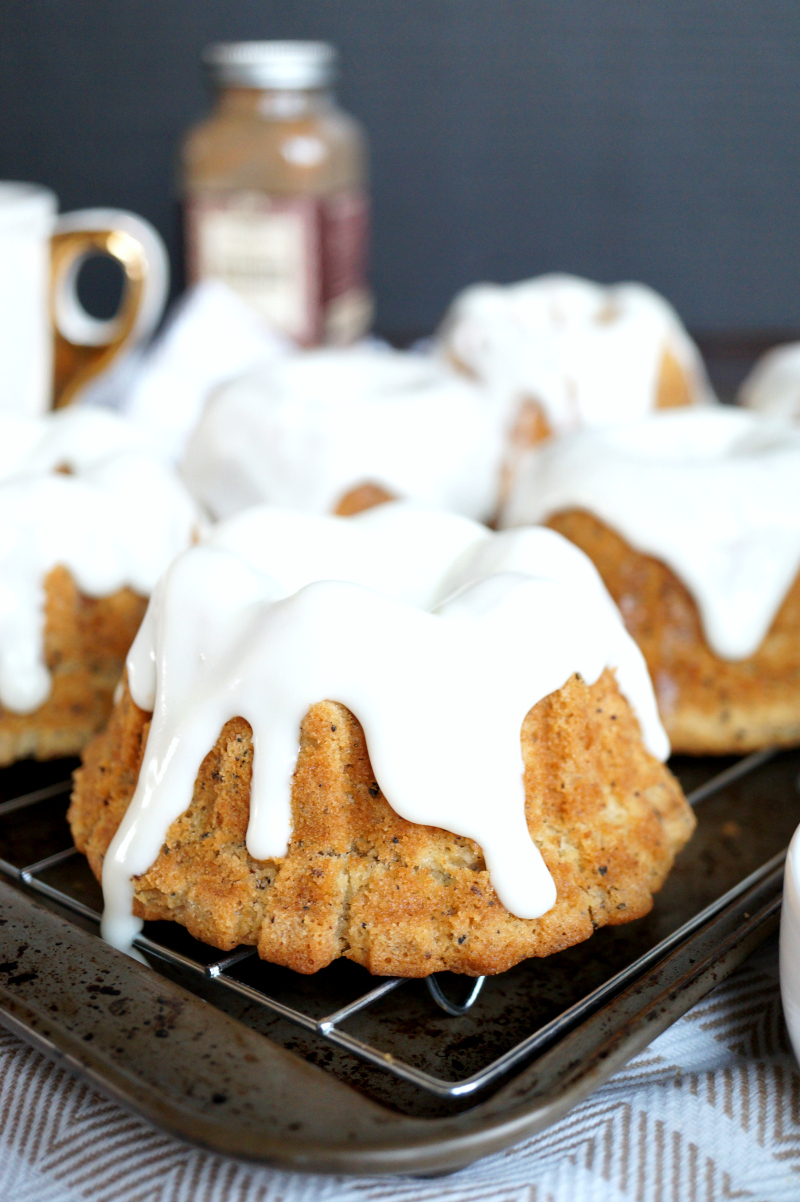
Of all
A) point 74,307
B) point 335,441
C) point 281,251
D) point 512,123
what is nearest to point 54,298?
point 74,307

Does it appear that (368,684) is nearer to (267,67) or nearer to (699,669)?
(699,669)

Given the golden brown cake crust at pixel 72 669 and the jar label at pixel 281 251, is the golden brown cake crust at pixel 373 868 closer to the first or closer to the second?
the golden brown cake crust at pixel 72 669

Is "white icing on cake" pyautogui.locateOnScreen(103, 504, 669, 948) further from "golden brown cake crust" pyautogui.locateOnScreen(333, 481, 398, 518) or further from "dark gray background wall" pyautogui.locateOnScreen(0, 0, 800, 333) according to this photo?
"dark gray background wall" pyautogui.locateOnScreen(0, 0, 800, 333)

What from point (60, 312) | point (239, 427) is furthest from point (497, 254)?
point (239, 427)

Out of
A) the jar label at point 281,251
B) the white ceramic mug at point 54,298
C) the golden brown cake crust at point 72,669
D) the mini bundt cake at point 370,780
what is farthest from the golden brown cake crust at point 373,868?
the jar label at point 281,251

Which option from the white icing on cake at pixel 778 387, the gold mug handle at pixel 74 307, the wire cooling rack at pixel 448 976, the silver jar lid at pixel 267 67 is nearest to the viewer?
the wire cooling rack at pixel 448 976

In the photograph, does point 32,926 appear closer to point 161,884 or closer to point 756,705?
point 161,884
